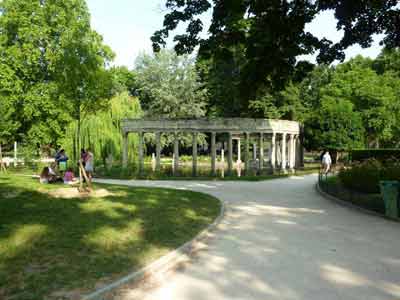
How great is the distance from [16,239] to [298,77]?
9.69m

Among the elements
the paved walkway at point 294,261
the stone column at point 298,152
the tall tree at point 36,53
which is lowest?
the paved walkway at point 294,261

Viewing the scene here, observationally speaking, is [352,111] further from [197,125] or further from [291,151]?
[197,125]

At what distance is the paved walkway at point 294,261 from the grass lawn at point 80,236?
821 millimetres

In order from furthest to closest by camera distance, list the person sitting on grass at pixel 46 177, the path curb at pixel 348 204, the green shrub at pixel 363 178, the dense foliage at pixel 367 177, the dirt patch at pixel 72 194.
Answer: the person sitting on grass at pixel 46 177
the green shrub at pixel 363 178
the dense foliage at pixel 367 177
the dirt patch at pixel 72 194
the path curb at pixel 348 204

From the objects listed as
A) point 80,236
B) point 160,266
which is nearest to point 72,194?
point 80,236

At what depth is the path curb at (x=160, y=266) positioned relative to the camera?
16.4 ft

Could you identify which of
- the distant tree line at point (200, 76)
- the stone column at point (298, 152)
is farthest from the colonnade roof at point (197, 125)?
the stone column at point (298, 152)

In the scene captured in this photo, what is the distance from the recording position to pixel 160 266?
6.19 m

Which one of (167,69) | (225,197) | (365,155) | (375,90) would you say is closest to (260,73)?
(225,197)

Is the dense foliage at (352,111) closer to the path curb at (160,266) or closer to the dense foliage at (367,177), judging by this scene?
the dense foliage at (367,177)

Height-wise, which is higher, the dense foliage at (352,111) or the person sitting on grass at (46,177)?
the dense foliage at (352,111)

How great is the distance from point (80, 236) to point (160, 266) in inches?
92.1

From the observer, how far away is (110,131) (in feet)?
103

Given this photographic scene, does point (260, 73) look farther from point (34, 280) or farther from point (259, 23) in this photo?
point (34, 280)
